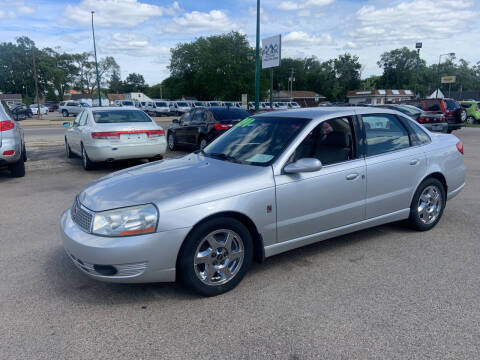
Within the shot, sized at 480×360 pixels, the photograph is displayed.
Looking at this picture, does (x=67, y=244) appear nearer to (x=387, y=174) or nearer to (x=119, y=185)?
(x=119, y=185)

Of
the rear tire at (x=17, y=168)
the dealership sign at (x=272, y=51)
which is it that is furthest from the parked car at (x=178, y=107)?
the rear tire at (x=17, y=168)

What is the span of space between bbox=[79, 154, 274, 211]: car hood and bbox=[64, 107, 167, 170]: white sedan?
5176 mm

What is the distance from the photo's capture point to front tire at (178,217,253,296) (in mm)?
3150

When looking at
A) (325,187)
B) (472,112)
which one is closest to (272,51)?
(472,112)

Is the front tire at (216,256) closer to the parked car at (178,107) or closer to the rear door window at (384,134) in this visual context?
the rear door window at (384,134)

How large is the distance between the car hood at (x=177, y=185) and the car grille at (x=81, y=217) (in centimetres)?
6

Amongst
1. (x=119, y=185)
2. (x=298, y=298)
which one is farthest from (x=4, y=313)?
(x=298, y=298)

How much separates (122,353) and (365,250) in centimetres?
278

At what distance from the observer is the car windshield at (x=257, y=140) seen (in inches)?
152

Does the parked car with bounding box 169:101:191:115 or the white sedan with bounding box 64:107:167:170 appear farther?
the parked car with bounding box 169:101:191:115

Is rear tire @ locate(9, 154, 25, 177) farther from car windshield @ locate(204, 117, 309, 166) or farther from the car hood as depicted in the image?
car windshield @ locate(204, 117, 309, 166)

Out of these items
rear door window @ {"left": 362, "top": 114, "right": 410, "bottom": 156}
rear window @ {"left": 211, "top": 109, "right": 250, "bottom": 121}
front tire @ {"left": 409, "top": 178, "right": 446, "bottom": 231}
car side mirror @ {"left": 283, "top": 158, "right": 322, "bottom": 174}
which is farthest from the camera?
rear window @ {"left": 211, "top": 109, "right": 250, "bottom": 121}

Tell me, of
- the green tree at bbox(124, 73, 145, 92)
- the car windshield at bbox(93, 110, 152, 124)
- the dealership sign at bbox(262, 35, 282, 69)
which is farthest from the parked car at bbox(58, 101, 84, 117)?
the green tree at bbox(124, 73, 145, 92)

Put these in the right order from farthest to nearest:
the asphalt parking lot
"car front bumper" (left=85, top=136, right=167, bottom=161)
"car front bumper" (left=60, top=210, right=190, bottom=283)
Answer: "car front bumper" (left=85, top=136, right=167, bottom=161) → "car front bumper" (left=60, top=210, right=190, bottom=283) → the asphalt parking lot
